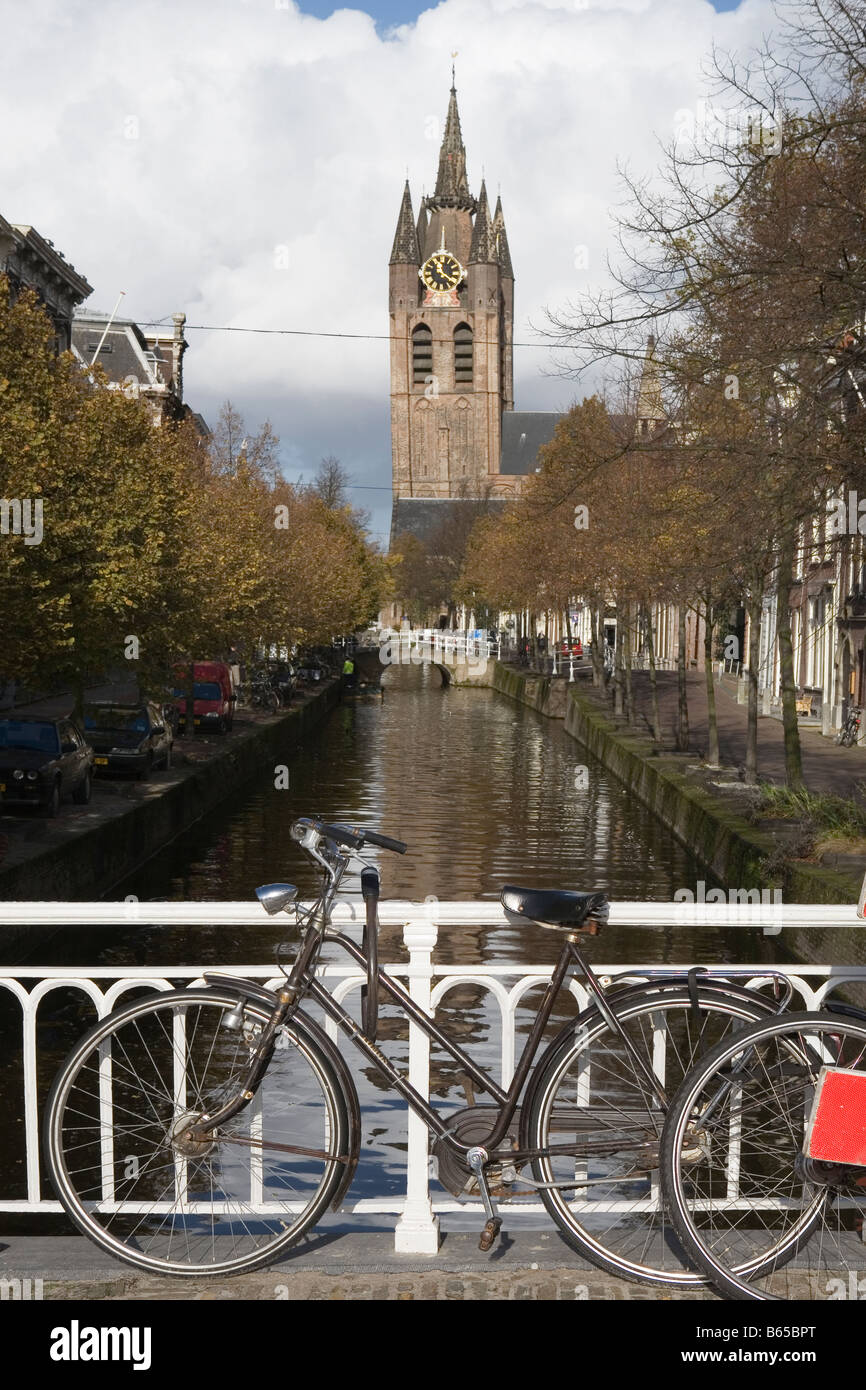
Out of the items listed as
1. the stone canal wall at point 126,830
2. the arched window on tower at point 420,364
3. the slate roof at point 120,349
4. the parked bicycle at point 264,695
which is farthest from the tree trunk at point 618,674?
the arched window on tower at point 420,364

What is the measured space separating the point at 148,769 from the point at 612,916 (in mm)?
25212

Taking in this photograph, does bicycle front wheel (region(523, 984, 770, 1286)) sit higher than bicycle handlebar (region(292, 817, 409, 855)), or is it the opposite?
bicycle handlebar (region(292, 817, 409, 855))

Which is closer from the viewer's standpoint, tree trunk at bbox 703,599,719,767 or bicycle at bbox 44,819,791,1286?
bicycle at bbox 44,819,791,1286

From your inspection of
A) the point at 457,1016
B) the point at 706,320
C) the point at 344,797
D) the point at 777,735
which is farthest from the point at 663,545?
the point at 457,1016

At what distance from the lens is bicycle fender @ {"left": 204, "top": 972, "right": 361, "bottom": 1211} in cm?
494

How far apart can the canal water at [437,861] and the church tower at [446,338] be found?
331 feet

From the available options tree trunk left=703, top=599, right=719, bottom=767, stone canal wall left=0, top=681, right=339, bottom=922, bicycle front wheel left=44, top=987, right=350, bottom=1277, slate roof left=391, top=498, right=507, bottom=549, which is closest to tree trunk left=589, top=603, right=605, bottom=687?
stone canal wall left=0, top=681, right=339, bottom=922

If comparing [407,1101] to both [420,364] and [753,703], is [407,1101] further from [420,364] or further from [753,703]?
[420,364]

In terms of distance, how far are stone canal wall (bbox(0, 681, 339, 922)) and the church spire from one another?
4714 inches

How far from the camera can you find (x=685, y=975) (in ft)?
16.5

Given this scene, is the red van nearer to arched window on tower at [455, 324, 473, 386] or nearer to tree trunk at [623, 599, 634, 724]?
tree trunk at [623, 599, 634, 724]

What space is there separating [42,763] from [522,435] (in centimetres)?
13378

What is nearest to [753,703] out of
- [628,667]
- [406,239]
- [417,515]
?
[628,667]
